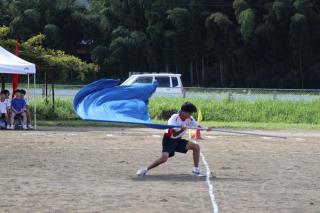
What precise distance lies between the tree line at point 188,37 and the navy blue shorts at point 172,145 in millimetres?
41095

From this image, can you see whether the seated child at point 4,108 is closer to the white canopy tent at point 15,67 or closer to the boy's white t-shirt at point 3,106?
the boy's white t-shirt at point 3,106

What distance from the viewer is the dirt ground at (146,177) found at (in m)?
9.98

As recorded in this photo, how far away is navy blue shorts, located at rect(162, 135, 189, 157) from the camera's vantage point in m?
13.1

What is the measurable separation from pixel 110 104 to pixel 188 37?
4313 centimetres

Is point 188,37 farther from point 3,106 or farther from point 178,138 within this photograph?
point 178,138

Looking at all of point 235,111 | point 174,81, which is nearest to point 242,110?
point 235,111

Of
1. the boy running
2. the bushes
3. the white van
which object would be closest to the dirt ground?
the boy running

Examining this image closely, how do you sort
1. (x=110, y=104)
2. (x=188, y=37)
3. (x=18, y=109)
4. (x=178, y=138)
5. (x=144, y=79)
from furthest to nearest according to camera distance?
1. (x=188, y=37)
2. (x=144, y=79)
3. (x=18, y=109)
4. (x=110, y=104)
5. (x=178, y=138)

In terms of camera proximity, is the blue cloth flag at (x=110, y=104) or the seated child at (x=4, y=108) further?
the seated child at (x=4, y=108)

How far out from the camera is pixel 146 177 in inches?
511

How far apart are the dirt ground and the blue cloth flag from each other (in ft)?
3.00

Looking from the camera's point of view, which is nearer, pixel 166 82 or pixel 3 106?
pixel 3 106

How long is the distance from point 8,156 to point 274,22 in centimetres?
4024

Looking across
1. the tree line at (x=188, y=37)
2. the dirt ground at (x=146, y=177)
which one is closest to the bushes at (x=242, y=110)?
the dirt ground at (x=146, y=177)
